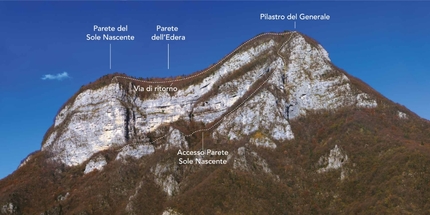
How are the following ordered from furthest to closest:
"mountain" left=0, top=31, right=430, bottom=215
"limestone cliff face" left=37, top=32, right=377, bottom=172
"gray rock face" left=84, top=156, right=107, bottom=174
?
"gray rock face" left=84, top=156, right=107, bottom=174 → "limestone cliff face" left=37, top=32, right=377, bottom=172 → "mountain" left=0, top=31, right=430, bottom=215

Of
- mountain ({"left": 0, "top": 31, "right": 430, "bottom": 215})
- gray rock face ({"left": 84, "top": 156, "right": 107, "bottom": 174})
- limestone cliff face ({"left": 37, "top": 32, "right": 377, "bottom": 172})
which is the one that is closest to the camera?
mountain ({"left": 0, "top": 31, "right": 430, "bottom": 215})

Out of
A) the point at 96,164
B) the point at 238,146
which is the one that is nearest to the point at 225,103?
the point at 238,146

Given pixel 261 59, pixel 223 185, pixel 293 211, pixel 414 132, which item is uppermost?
pixel 261 59

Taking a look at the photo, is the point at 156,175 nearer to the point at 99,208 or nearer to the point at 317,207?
the point at 99,208

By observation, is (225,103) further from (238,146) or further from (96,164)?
(96,164)

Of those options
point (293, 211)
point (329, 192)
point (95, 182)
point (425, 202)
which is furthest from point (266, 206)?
point (95, 182)

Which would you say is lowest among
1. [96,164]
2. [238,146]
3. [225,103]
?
[96,164]
